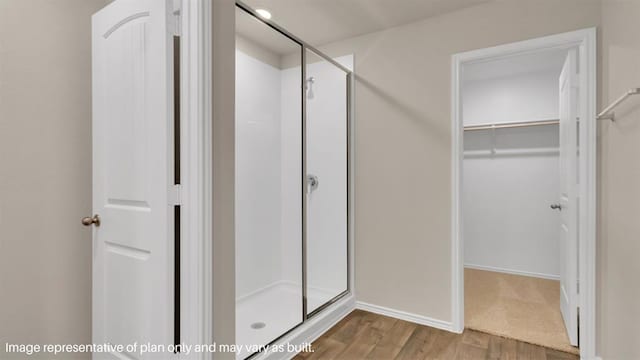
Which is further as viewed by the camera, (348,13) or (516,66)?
(516,66)

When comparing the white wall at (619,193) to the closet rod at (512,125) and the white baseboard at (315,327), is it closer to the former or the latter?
the white baseboard at (315,327)

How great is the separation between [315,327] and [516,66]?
3499mm

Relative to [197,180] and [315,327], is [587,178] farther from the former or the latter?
[197,180]

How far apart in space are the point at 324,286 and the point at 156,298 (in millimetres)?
1674

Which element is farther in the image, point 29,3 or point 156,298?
point 29,3

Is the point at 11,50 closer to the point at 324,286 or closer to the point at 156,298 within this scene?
the point at 156,298

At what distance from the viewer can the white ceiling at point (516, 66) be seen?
337cm

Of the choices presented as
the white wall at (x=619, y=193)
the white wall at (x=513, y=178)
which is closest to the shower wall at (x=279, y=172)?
the white wall at (x=619, y=193)

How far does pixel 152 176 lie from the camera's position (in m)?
1.36

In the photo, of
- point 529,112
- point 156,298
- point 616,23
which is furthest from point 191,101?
point 529,112

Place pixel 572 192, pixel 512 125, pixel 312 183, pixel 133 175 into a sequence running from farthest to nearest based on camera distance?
pixel 512 125
pixel 312 183
pixel 572 192
pixel 133 175

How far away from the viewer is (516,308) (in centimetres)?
286

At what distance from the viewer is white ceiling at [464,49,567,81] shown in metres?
3.37

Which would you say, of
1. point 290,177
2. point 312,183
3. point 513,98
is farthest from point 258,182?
point 513,98
